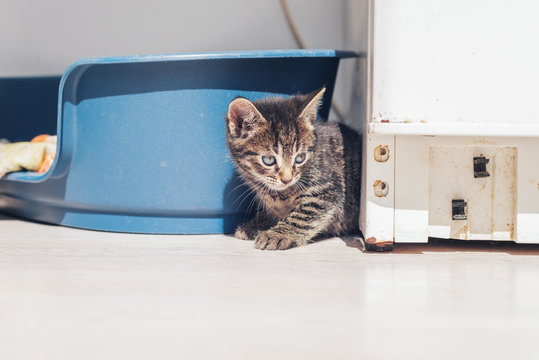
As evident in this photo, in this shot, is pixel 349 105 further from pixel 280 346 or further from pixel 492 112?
pixel 280 346

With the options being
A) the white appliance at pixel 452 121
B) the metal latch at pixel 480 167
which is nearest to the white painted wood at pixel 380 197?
the white appliance at pixel 452 121

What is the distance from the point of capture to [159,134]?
1.66m

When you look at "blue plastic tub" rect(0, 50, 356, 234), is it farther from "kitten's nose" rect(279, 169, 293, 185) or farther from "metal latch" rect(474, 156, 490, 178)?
"metal latch" rect(474, 156, 490, 178)

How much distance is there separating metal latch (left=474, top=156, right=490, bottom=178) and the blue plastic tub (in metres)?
0.51

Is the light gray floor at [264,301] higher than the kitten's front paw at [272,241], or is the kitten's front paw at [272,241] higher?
the kitten's front paw at [272,241]

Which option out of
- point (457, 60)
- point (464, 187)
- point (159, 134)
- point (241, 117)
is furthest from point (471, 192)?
point (159, 134)

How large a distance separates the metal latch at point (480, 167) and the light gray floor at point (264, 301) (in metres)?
0.22

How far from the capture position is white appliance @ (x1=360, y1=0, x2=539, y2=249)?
1.32 metres

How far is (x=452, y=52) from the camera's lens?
1.33m

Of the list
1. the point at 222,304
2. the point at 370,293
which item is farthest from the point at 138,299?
the point at 370,293

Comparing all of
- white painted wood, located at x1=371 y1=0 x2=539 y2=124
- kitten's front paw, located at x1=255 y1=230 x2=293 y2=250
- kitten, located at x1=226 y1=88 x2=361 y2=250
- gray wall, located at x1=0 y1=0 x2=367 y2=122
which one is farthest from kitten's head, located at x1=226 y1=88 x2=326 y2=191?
gray wall, located at x1=0 y1=0 x2=367 y2=122

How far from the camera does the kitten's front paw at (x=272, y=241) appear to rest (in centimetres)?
154

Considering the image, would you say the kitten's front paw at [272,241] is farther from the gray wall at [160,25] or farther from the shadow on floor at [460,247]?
the gray wall at [160,25]

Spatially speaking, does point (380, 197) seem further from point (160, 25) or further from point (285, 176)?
point (160, 25)
